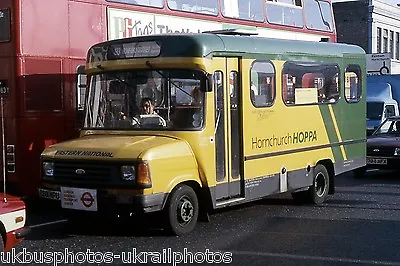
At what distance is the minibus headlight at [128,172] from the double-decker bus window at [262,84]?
263 centimetres

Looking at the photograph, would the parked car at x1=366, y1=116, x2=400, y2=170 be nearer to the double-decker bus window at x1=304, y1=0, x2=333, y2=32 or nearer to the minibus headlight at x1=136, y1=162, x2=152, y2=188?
the double-decker bus window at x1=304, y1=0, x2=333, y2=32

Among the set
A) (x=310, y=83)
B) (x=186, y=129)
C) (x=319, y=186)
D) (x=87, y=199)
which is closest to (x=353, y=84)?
(x=310, y=83)

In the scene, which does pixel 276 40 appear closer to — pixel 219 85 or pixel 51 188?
pixel 219 85

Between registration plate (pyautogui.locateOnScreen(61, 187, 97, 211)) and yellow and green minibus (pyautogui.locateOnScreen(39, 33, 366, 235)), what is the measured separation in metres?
0.01

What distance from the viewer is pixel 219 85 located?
995 cm

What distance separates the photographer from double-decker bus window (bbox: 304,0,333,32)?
15.7 metres

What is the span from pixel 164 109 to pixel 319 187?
414 cm

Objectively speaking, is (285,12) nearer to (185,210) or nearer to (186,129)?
(186,129)

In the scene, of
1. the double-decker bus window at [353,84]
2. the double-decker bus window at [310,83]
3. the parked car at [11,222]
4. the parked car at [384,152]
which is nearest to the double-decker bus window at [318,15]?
the double-decker bus window at [353,84]

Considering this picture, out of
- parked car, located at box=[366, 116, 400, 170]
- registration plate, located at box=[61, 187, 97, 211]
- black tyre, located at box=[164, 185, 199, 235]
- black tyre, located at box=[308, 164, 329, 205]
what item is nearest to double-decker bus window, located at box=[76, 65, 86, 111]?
registration plate, located at box=[61, 187, 97, 211]

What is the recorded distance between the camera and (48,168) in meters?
9.52

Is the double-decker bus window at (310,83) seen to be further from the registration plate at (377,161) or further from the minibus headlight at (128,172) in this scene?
the registration plate at (377,161)

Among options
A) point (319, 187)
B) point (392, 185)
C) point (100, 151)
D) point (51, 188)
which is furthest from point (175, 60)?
point (392, 185)

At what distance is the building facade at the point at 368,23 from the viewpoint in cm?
4850
